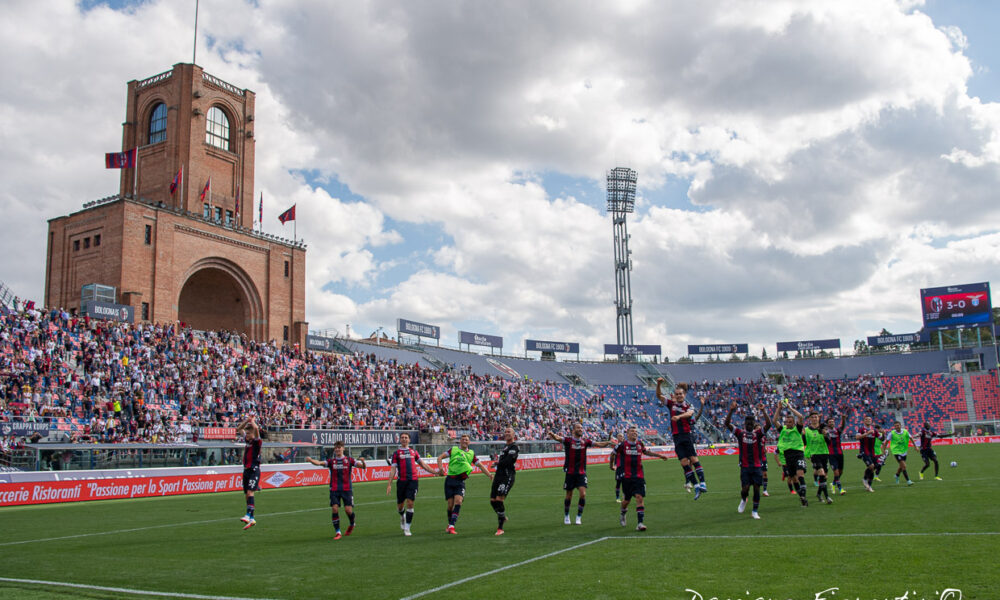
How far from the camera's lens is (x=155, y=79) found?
60.5 meters

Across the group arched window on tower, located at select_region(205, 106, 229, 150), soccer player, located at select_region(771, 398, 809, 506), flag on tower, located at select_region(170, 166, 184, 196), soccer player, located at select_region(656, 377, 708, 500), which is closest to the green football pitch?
soccer player, located at select_region(771, 398, 809, 506)

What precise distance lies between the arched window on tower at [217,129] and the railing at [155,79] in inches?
158

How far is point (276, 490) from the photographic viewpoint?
107 feet

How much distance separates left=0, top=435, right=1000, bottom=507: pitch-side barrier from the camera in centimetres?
2616

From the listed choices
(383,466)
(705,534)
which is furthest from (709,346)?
(705,534)

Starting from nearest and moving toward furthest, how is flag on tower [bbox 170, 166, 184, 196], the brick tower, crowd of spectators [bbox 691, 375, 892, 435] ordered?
1. the brick tower
2. flag on tower [bbox 170, 166, 184, 196]
3. crowd of spectators [bbox 691, 375, 892, 435]

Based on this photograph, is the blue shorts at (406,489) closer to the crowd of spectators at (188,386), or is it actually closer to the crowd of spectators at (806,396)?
the crowd of spectators at (188,386)

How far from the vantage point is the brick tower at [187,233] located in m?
50.6

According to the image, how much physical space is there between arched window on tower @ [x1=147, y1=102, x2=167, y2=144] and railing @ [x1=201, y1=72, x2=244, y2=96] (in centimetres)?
400

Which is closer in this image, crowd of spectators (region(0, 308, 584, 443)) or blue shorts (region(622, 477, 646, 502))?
blue shorts (region(622, 477, 646, 502))

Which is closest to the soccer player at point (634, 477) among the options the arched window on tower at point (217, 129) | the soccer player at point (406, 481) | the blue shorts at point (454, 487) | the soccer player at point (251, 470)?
the blue shorts at point (454, 487)

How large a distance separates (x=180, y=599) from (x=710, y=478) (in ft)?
80.4

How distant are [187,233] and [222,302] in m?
7.48

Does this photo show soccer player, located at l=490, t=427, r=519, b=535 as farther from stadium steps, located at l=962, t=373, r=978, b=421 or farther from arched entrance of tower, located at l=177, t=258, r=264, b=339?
stadium steps, located at l=962, t=373, r=978, b=421
